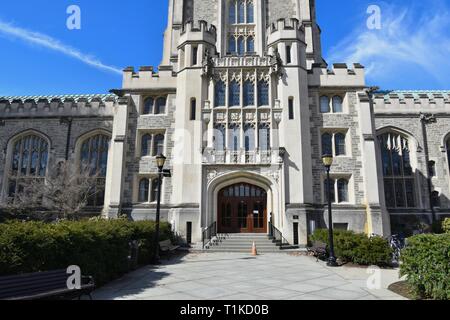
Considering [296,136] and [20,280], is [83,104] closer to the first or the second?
[296,136]

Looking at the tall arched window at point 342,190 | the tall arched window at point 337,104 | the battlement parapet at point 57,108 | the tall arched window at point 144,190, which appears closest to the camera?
the tall arched window at point 342,190

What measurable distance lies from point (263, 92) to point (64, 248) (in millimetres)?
16607

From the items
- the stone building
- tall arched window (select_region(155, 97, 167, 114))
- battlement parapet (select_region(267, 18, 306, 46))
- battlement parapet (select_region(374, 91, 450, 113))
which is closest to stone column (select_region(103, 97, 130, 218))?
the stone building

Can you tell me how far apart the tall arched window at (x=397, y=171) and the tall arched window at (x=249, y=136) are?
11782mm

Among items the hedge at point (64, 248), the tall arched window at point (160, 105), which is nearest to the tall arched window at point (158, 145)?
the tall arched window at point (160, 105)

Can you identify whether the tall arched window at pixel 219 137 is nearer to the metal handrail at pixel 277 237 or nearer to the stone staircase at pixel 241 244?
the stone staircase at pixel 241 244

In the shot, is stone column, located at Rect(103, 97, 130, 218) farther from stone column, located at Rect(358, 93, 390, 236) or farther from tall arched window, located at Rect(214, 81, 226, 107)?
stone column, located at Rect(358, 93, 390, 236)

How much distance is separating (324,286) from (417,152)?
2070 centimetres

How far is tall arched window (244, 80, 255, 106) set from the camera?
2114 cm

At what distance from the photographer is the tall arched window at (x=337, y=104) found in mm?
21609

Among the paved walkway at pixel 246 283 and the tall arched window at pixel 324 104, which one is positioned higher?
the tall arched window at pixel 324 104

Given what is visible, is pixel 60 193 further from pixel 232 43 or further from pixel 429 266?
pixel 429 266

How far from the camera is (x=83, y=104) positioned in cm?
2472

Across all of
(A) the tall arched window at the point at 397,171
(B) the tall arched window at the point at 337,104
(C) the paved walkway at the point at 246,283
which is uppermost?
(B) the tall arched window at the point at 337,104
